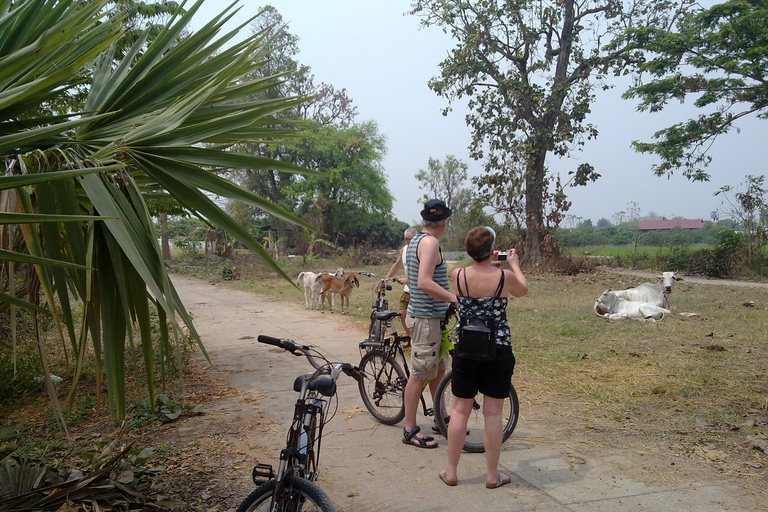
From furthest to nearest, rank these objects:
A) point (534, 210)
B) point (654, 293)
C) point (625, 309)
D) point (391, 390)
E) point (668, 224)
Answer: point (668, 224) < point (534, 210) < point (654, 293) < point (625, 309) < point (391, 390)

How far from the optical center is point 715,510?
3.66 metres

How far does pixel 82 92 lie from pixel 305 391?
6587 mm

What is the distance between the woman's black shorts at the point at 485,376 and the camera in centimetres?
397

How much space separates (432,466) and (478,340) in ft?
3.97

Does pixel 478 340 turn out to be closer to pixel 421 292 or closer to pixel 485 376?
pixel 485 376

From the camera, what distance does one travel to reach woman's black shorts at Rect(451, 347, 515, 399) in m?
3.97

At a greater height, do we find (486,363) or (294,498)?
(486,363)

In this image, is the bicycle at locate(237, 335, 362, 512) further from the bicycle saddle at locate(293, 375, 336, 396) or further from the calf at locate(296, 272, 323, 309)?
the calf at locate(296, 272, 323, 309)

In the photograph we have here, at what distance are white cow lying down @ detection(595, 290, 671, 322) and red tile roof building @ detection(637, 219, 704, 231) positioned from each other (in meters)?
41.4

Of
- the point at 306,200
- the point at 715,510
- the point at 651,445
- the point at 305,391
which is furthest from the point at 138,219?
the point at 306,200

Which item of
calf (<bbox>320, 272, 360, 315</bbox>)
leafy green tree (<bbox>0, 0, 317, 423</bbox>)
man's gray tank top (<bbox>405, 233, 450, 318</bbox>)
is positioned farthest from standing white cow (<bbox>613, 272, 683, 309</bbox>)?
leafy green tree (<bbox>0, 0, 317, 423</bbox>)

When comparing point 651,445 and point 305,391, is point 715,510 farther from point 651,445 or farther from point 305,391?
point 305,391

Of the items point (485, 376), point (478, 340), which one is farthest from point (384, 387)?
point (478, 340)

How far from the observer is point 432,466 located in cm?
445
